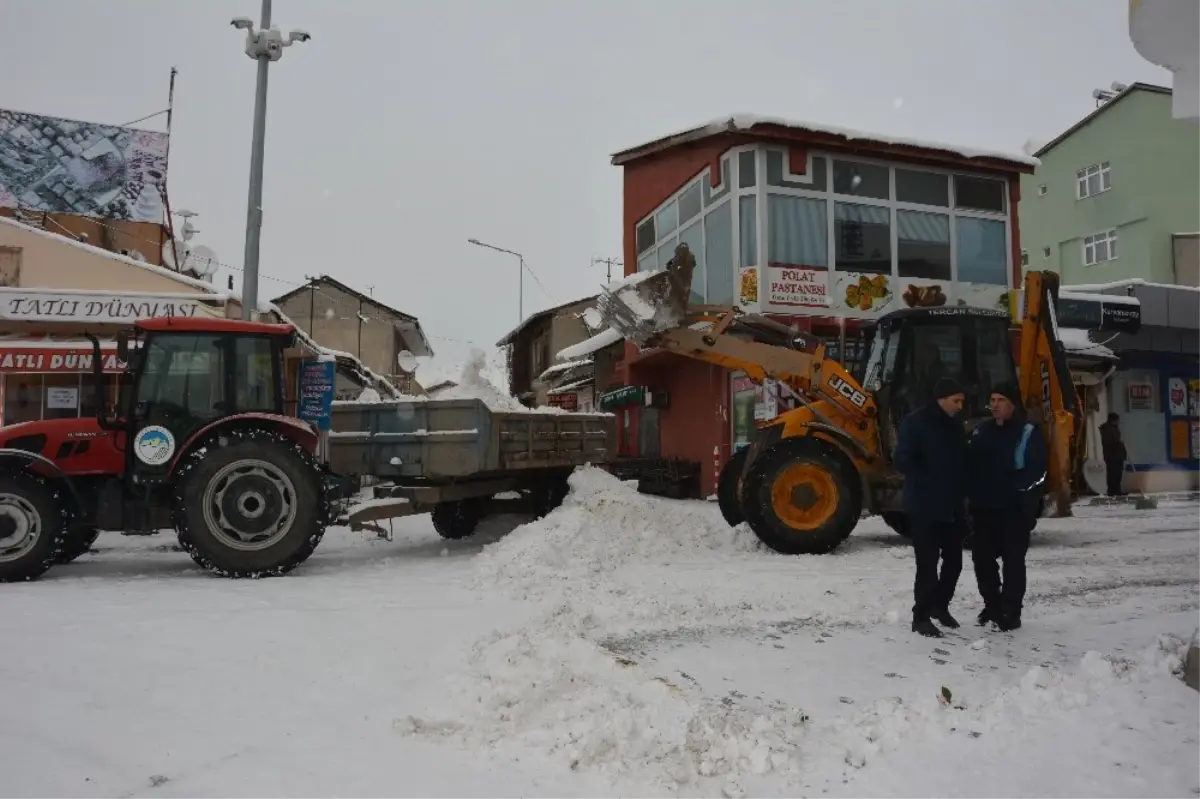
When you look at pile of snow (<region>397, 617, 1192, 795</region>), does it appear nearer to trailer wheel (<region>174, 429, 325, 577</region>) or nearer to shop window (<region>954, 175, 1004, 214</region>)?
trailer wheel (<region>174, 429, 325, 577</region>)

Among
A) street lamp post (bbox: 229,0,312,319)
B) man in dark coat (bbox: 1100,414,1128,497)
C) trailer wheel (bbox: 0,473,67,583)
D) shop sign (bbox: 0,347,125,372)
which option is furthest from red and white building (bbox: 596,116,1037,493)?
trailer wheel (bbox: 0,473,67,583)

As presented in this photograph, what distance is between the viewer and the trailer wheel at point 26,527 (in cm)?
664

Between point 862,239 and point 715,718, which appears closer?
point 715,718

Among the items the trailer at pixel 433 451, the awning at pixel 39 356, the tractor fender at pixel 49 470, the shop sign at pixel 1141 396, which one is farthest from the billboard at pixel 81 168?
the shop sign at pixel 1141 396

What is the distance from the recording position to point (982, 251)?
17.9 metres

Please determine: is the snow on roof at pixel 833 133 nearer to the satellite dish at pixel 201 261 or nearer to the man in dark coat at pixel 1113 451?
the man in dark coat at pixel 1113 451

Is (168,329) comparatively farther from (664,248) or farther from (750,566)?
(664,248)

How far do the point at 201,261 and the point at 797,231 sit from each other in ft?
53.2

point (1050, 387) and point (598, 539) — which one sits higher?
point (1050, 387)

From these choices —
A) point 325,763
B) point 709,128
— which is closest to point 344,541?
point 325,763

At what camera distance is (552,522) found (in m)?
8.41

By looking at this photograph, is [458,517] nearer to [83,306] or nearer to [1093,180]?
[83,306]

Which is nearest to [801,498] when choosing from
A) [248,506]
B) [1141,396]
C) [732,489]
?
[732,489]

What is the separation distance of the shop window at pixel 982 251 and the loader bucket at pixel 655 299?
10.9 metres
